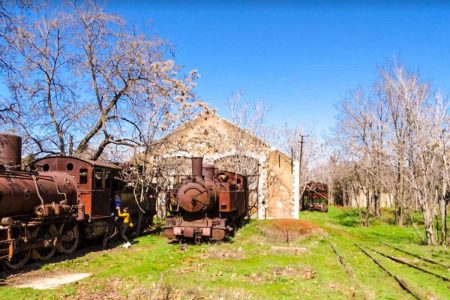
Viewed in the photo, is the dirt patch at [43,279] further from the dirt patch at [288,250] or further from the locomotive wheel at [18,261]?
the dirt patch at [288,250]

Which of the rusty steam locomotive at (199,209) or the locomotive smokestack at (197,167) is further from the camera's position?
the locomotive smokestack at (197,167)

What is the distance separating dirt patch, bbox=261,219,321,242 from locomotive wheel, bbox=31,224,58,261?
369 inches

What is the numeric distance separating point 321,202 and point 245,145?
18.1m

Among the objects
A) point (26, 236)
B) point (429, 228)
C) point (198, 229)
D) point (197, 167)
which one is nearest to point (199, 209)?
point (198, 229)

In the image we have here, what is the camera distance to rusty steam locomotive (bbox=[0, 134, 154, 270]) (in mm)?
11180

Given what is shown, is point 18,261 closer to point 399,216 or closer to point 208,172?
point 208,172

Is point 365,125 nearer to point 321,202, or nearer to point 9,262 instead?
point 321,202

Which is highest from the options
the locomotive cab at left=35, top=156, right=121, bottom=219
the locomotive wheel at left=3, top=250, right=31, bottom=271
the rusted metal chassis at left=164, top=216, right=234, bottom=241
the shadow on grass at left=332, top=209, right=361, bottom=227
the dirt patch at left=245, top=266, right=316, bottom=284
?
the locomotive cab at left=35, top=156, right=121, bottom=219

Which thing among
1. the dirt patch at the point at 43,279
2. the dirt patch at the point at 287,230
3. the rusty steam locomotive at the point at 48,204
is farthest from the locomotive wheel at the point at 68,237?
the dirt patch at the point at 287,230

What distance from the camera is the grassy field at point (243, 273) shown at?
28.9ft

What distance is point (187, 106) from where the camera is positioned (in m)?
19.4

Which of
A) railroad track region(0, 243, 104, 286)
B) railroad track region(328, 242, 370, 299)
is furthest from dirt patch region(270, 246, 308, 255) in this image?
railroad track region(0, 243, 104, 286)

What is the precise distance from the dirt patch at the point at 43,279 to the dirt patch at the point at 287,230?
10091 millimetres

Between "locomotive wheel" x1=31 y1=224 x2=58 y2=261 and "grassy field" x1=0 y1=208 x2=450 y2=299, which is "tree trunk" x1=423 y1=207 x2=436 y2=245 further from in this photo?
"locomotive wheel" x1=31 y1=224 x2=58 y2=261
